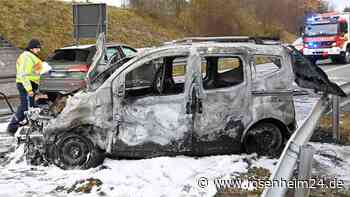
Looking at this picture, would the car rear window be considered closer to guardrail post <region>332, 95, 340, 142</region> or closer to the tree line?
guardrail post <region>332, 95, 340, 142</region>

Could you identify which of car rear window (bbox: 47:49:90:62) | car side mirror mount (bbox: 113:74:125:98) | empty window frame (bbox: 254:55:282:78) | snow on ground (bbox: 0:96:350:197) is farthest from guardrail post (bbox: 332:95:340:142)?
car rear window (bbox: 47:49:90:62)

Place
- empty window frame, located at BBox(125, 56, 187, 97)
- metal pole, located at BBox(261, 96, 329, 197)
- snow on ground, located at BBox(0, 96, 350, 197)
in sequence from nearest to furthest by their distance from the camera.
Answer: metal pole, located at BBox(261, 96, 329, 197) < snow on ground, located at BBox(0, 96, 350, 197) < empty window frame, located at BBox(125, 56, 187, 97)

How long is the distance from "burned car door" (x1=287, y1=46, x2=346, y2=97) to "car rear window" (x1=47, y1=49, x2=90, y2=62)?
7.47 metres

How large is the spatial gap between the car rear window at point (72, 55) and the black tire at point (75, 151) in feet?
22.9

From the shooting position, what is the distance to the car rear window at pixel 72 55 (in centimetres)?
1321

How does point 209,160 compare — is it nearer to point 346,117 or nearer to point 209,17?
point 346,117

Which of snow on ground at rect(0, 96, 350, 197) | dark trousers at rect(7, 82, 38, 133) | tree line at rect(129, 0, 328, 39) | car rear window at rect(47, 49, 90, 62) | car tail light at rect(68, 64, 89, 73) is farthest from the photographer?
tree line at rect(129, 0, 328, 39)

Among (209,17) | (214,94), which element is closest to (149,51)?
(214,94)

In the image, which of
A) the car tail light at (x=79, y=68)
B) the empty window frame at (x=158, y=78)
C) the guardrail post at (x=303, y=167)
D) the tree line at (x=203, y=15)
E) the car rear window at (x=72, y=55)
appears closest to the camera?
the guardrail post at (x=303, y=167)

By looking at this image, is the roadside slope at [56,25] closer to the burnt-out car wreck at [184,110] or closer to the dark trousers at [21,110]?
the dark trousers at [21,110]

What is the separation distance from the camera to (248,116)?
6602mm

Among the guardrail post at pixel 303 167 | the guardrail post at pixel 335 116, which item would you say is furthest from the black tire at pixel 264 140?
the guardrail post at pixel 303 167

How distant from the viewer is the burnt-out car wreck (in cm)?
640

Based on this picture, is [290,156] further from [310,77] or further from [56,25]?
[56,25]
